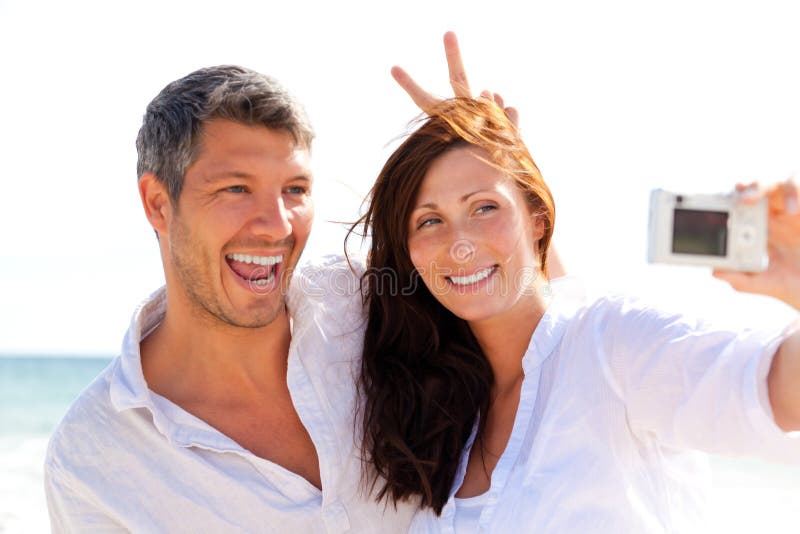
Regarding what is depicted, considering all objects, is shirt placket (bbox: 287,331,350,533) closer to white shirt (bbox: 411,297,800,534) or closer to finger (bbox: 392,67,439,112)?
white shirt (bbox: 411,297,800,534)

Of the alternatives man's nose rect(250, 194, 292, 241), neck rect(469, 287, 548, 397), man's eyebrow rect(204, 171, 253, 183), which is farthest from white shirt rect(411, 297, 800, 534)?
man's eyebrow rect(204, 171, 253, 183)

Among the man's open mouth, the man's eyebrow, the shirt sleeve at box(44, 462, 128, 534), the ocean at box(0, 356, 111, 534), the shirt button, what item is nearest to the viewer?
the shirt button

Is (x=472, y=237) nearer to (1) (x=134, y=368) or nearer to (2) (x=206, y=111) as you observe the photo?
(2) (x=206, y=111)

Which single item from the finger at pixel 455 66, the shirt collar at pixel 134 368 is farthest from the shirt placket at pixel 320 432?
the finger at pixel 455 66

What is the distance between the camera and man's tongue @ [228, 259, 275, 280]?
3691 mm

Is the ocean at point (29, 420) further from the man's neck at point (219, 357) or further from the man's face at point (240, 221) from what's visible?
the man's face at point (240, 221)

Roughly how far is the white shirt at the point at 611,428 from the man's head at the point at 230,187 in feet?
4.28

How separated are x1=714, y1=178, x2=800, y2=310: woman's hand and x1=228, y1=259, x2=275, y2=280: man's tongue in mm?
2261

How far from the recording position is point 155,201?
3.80m

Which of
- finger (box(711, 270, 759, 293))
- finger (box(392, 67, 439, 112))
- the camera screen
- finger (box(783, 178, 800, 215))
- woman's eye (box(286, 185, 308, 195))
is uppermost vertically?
finger (box(392, 67, 439, 112))

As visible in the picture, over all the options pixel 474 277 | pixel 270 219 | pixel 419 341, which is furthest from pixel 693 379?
pixel 270 219

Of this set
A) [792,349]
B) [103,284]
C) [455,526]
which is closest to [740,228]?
[792,349]

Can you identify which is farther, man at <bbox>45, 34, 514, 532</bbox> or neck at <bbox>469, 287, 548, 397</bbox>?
neck at <bbox>469, 287, 548, 397</bbox>

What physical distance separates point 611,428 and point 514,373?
2.48 feet
